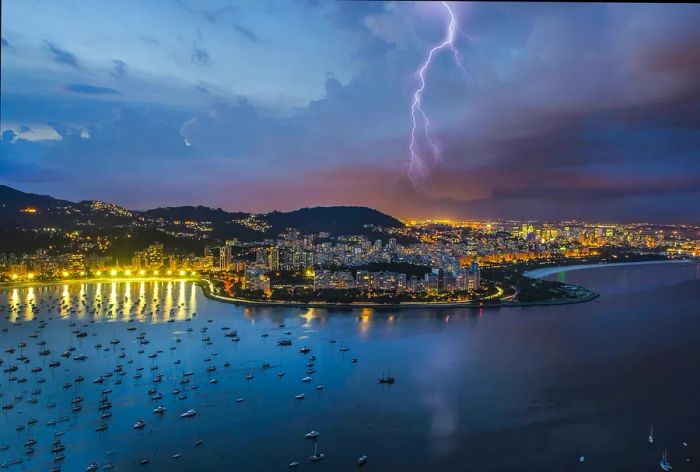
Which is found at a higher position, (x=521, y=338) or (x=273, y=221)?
(x=273, y=221)

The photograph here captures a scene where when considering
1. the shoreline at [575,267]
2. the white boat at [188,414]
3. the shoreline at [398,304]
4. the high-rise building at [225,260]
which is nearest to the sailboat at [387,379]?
the white boat at [188,414]

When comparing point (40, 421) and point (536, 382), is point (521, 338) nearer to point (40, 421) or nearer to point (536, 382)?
point (536, 382)

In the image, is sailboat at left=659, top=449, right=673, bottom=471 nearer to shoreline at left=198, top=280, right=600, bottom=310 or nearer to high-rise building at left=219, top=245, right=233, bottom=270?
shoreline at left=198, top=280, right=600, bottom=310

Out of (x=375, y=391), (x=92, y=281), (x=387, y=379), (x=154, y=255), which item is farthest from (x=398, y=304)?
(x=154, y=255)

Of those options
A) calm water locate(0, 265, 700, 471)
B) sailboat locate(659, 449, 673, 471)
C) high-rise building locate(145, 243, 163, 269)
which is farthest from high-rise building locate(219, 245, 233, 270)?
sailboat locate(659, 449, 673, 471)

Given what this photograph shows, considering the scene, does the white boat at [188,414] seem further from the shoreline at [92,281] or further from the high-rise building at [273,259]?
the high-rise building at [273,259]

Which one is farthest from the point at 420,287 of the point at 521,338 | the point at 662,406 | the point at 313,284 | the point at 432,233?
the point at 432,233

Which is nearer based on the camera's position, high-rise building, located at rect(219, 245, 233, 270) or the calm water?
the calm water

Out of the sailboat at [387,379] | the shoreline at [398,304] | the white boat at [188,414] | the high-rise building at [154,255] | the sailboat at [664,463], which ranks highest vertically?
the high-rise building at [154,255]

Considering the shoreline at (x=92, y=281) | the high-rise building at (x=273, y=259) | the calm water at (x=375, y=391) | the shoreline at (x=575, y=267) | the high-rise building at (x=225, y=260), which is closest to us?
the calm water at (x=375, y=391)
